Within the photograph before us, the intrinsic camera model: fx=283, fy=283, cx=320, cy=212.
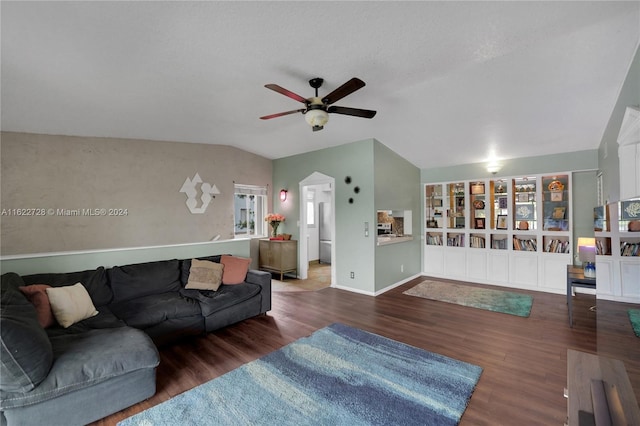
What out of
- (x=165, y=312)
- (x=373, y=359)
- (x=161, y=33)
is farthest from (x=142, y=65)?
(x=373, y=359)

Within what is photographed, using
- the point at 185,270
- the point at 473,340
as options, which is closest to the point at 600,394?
the point at 473,340

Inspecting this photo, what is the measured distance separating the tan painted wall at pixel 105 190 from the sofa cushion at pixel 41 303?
6.29ft

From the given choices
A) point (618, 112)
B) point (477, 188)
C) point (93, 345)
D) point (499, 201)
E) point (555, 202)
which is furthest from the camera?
point (477, 188)

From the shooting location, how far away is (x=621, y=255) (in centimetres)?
113

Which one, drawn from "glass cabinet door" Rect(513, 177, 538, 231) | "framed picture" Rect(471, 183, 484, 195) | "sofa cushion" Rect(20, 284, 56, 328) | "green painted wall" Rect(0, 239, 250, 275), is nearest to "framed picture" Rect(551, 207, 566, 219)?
"glass cabinet door" Rect(513, 177, 538, 231)

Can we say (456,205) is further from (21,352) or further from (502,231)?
(21,352)

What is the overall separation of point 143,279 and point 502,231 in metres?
6.00

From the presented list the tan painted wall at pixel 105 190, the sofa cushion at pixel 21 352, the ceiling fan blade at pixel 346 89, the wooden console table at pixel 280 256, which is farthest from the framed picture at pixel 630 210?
the tan painted wall at pixel 105 190

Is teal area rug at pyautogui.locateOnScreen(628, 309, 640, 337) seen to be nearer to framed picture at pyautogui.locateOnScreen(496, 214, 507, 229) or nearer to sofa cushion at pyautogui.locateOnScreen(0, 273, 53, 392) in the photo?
sofa cushion at pyautogui.locateOnScreen(0, 273, 53, 392)

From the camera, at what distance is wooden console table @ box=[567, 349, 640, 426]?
101 cm

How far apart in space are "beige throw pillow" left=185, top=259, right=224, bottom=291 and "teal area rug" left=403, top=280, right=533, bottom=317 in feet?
10.5

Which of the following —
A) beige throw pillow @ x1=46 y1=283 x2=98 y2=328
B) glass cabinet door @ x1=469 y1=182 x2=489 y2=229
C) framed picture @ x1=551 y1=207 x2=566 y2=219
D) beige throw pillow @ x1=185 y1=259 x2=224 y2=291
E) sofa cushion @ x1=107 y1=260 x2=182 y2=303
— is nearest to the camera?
beige throw pillow @ x1=46 y1=283 x2=98 y2=328

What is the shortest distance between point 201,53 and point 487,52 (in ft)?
8.08

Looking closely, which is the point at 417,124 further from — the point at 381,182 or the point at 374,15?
the point at 374,15
